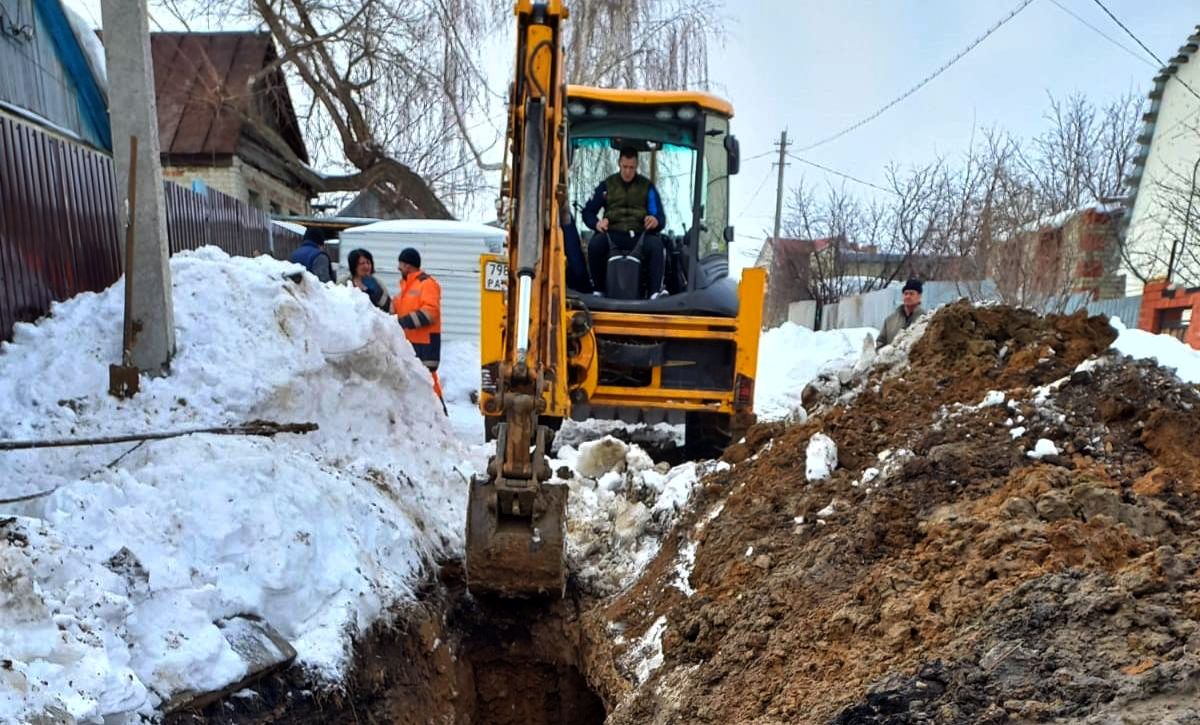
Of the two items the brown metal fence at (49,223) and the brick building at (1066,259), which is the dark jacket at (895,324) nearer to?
the brick building at (1066,259)

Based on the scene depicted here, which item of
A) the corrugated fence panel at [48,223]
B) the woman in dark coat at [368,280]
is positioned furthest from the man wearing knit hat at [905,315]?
the corrugated fence panel at [48,223]

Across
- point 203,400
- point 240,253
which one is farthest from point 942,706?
point 240,253

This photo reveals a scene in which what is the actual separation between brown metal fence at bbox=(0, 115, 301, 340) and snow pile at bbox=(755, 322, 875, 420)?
266 inches

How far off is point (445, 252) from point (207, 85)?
809 cm

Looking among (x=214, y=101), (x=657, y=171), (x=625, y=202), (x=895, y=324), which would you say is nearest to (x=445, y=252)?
(x=657, y=171)

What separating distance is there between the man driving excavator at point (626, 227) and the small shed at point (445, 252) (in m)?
5.17

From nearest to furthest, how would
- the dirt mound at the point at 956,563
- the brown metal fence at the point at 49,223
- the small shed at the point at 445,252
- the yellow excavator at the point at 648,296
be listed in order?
1. the dirt mound at the point at 956,563
2. the brown metal fence at the point at 49,223
3. the yellow excavator at the point at 648,296
4. the small shed at the point at 445,252

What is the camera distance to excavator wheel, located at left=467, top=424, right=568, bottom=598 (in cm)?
394

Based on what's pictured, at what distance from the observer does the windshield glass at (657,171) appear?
6.40m

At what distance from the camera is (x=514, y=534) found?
3961 millimetres

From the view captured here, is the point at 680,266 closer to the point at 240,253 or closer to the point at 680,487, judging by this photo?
the point at 680,487

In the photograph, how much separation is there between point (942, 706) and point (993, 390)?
8.59 ft

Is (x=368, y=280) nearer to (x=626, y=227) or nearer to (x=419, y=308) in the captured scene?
(x=419, y=308)

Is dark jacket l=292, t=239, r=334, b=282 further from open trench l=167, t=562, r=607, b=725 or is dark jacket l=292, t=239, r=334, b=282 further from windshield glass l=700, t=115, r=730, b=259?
open trench l=167, t=562, r=607, b=725
